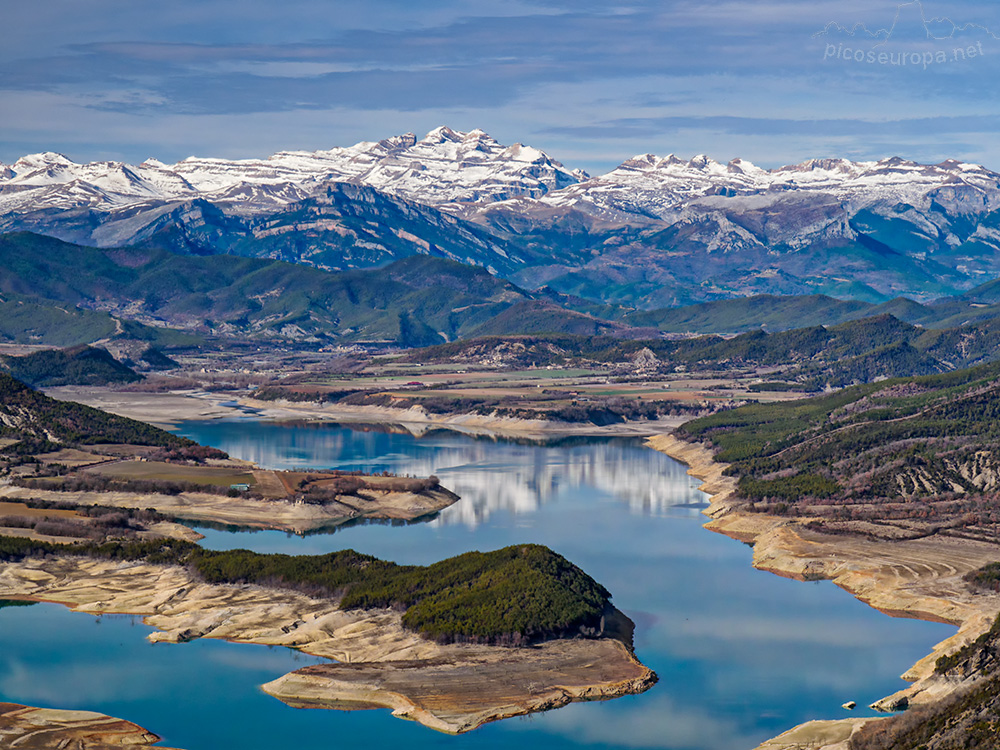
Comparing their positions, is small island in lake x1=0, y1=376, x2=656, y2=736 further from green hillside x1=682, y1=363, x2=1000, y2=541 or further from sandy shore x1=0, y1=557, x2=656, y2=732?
green hillside x1=682, y1=363, x2=1000, y2=541

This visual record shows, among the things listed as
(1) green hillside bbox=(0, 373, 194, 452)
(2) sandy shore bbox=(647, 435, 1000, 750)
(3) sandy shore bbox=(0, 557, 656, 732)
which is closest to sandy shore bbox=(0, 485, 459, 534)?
(1) green hillside bbox=(0, 373, 194, 452)

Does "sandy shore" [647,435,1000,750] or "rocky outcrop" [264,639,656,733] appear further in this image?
"sandy shore" [647,435,1000,750]

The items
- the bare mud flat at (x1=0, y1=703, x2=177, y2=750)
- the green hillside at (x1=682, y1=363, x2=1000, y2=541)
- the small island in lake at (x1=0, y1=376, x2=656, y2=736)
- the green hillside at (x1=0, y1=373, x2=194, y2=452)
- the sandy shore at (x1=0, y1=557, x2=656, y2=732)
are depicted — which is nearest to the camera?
the bare mud flat at (x1=0, y1=703, x2=177, y2=750)

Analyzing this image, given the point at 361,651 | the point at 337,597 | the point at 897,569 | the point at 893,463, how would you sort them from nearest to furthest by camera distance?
the point at 361,651
the point at 337,597
the point at 897,569
the point at 893,463

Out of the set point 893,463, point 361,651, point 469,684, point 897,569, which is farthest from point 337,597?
point 893,463

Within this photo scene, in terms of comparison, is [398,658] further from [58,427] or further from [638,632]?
[58,427]

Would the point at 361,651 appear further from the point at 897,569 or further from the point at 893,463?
the point at 893,463

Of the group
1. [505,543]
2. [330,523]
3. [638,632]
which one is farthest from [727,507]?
[638,632]
